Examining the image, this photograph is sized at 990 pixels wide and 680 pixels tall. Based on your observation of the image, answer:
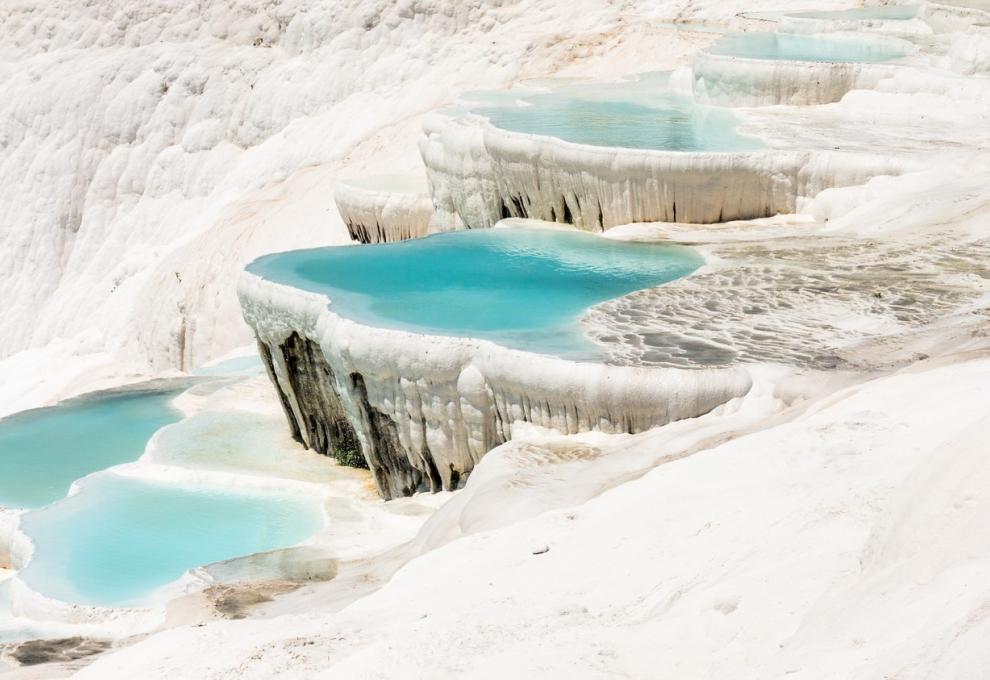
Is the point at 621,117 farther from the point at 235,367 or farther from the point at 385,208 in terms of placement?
the point at 235,367

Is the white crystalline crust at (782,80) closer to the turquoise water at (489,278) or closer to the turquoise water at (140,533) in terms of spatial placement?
the turquoise water at (489,278)

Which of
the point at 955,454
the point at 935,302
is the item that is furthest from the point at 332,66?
the point at 955,454

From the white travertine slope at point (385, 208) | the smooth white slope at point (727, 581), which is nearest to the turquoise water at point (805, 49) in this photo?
the white travertine slope at point (385, 208)

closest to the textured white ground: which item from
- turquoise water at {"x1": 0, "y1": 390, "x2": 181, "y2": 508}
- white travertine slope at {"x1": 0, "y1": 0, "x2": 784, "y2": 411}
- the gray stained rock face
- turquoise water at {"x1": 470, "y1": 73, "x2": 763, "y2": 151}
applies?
turquoise water at {"x1": 470, "y1": 73, "x2": 763, "y2": 151}

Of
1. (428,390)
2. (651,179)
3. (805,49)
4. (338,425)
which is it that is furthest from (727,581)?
(805,49)

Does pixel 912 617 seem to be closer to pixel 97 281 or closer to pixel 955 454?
pixel 955 454

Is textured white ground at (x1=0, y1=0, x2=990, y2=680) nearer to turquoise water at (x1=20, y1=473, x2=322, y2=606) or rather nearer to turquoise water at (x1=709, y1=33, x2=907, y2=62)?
turquoise water at (x1=709, y1=33, x2=907, y2=62)
